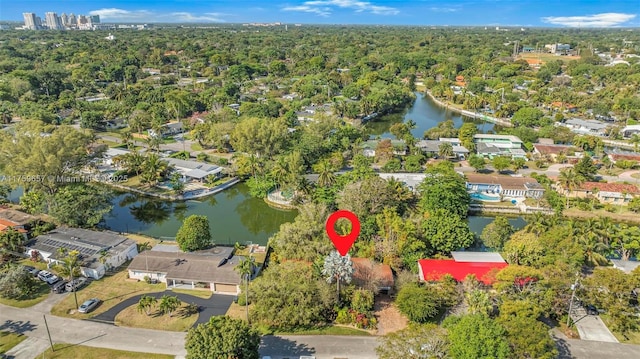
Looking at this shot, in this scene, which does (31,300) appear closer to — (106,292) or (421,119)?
(106,292)

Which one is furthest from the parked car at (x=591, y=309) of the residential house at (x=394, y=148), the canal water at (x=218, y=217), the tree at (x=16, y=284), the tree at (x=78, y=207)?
the tree at (x=78, y=207)

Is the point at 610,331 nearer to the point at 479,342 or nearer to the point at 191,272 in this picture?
the point at 479,342

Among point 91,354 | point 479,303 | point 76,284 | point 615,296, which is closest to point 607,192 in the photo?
point 615,296

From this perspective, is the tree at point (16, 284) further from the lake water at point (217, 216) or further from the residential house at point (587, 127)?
the residential house at point (587, 127)

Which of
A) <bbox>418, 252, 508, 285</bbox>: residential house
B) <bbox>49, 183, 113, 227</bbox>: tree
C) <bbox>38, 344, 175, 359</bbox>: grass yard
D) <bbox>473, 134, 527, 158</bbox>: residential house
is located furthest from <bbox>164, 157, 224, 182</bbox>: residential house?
<bbox>473, 134, 527, 158</bbox>: residential house

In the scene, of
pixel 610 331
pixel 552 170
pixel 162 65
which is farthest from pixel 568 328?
pixel 162 65

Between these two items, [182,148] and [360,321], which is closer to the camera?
[360,321]
